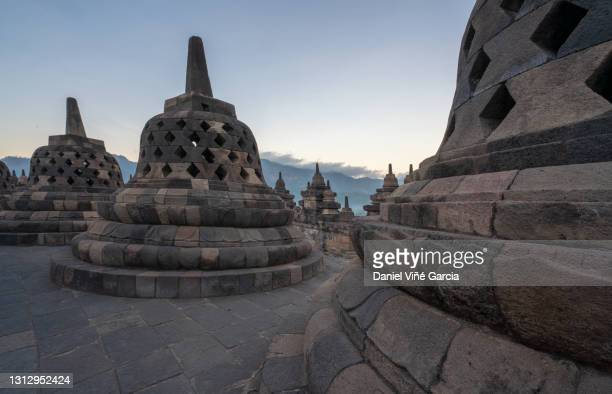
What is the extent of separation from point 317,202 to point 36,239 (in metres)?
11.7

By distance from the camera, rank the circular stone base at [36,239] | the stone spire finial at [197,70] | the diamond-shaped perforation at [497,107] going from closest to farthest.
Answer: the diamond-shaped perforation at [497,107] < the stone spire finial at [197,70] < the circular stone base at [36,239]

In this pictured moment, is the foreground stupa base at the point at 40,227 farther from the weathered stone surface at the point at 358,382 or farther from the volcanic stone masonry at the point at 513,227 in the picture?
the weathered stone surface at the point at 358,382

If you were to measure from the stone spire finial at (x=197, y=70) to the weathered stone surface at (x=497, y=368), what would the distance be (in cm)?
629

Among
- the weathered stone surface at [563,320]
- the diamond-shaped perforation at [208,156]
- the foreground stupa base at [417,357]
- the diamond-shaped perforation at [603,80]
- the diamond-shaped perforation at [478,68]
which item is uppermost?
the diamond-shaped perforation at [478,68]

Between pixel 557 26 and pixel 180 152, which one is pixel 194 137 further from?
pixel 557 26

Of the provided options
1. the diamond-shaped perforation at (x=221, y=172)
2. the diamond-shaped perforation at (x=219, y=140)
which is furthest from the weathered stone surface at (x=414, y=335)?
the diamond-shaped perforation at (x=219, y=140)

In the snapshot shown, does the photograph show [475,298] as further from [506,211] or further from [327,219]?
[327,219]

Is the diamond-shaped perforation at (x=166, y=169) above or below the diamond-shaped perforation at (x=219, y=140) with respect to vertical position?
below

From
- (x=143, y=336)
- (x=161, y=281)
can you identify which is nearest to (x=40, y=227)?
(x=161, y=281)

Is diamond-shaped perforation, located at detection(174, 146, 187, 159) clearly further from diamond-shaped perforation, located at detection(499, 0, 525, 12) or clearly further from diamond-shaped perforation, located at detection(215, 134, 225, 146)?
diamond-shaped perforation, located at detection(499, 0, 525, 12)

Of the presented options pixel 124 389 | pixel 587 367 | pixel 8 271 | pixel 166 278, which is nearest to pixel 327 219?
pixel 166 278

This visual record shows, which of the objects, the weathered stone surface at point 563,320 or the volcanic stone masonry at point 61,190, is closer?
the weathered stone surface at point 563,320

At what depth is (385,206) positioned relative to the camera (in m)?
2.24

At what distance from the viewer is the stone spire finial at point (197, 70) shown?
5.75 metres
